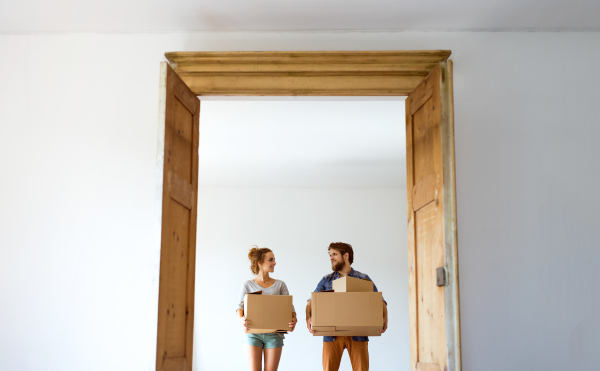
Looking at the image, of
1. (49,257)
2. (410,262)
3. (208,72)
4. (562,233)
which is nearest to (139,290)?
(49,257)

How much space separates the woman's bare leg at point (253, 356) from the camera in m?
4.16

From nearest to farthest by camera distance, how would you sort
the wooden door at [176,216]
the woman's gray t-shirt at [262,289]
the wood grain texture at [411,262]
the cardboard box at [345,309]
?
1. the wooden door at [176,216]
2. the wood grain texture at [411,262]
3. the cardboard box at [345,309]
4. the woman's gray t-shirt at [262,289]

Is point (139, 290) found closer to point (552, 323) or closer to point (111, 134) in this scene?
point (111, 134)

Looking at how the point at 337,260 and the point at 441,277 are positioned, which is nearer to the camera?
the point at 441,277

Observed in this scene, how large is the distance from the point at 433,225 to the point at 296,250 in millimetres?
5253

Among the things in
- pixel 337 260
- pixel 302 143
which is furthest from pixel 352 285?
pixel 302 143

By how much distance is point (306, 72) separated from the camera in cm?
325

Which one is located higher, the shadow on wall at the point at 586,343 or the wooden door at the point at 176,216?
the wooden door at the point at 176,216

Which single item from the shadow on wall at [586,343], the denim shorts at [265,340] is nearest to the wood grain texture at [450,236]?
the shadow on wall at [586,343]

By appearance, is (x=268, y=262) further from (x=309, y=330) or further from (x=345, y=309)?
(x=345, y=309)

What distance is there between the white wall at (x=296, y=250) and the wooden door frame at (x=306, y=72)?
4870 millimetres

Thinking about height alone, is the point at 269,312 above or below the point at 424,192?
below

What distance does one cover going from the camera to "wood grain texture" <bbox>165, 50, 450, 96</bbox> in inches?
126

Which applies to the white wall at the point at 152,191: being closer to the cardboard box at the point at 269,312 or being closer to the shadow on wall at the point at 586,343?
the shadow on wall at the point at 586,343
